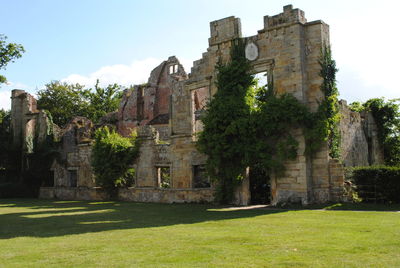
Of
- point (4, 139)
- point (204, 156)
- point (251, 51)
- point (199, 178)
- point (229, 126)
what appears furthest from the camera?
point (4, 139)

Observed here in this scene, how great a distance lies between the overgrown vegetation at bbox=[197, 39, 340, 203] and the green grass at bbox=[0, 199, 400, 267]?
166 inches

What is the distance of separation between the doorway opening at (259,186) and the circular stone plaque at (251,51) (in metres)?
4.69

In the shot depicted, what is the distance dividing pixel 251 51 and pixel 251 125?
3.34m

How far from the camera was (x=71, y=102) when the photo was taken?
47156 millimetres

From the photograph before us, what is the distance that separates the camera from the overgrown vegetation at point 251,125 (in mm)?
15352

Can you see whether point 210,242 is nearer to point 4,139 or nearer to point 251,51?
point 251,51

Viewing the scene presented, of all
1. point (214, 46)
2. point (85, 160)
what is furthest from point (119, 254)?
point (85, 160)

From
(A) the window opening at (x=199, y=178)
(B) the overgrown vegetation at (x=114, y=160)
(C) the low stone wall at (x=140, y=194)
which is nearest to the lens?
(C) the low stone wall at (x=140, y=194)

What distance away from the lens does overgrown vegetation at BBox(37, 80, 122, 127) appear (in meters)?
46.1

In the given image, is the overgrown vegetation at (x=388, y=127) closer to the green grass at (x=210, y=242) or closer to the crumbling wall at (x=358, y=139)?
the crumbling wall at (x=358, y=139)

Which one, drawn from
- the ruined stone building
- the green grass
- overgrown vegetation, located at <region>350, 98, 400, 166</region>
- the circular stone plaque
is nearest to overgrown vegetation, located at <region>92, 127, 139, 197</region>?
the ruined stone building

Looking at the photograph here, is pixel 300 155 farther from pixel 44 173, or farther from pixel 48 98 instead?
pixel 48 98

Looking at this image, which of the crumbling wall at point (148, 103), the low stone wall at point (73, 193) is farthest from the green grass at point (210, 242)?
the crumbling wall at point (148, 103)

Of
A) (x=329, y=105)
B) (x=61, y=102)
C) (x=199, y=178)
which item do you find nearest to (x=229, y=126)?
(x=329, y=105)
